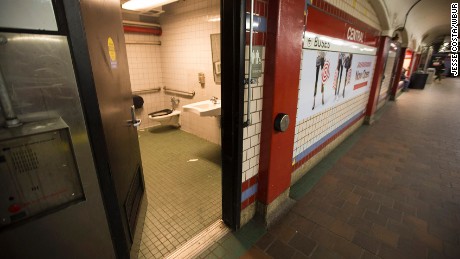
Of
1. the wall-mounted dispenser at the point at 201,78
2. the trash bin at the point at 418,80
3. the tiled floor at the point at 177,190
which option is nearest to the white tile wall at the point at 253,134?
the tiled floor at the point at 177,190

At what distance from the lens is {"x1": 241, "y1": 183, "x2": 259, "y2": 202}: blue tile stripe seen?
7.49ft

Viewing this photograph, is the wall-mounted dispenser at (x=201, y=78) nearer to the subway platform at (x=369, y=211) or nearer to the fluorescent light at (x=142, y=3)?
the fluorescent light at (x=142, y=3)

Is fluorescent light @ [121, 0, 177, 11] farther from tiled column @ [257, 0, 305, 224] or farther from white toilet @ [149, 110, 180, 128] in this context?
tiled column @ [257, 0, 305, 224]

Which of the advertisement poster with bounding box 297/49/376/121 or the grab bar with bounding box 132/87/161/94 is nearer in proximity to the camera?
the advertisement poster with bounding box 297/49/376/121

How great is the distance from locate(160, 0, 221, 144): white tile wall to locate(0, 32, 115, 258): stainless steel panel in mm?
3346

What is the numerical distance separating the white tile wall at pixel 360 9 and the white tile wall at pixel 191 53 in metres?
2.15

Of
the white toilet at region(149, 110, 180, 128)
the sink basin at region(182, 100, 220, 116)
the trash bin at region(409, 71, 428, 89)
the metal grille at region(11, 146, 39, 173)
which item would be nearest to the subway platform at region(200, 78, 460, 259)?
the metal grille at region(11, 146, 39, 173)

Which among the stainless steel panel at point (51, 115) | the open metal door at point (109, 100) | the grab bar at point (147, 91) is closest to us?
the stainless steel panel at point (51, 115)

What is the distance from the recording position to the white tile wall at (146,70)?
201 inches

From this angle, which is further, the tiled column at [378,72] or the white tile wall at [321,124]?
the tiled column at [378,72]

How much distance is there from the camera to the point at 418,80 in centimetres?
1497

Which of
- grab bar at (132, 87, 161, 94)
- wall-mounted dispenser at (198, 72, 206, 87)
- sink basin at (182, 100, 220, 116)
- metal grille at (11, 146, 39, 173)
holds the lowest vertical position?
sink basin at (182, 100, 220, 116)

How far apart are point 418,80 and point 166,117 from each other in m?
18.8

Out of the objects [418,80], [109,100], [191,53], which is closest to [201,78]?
[191,53]
